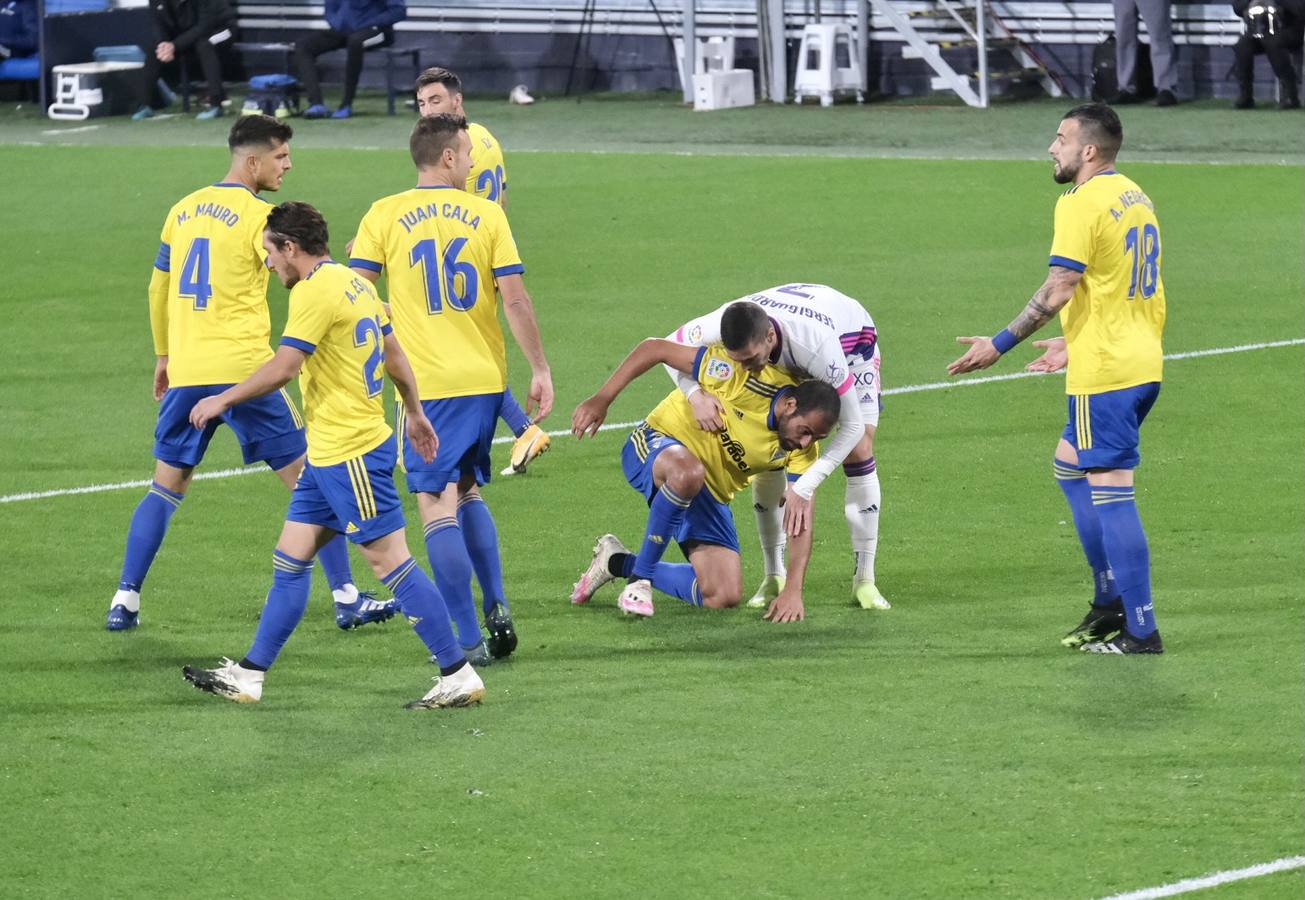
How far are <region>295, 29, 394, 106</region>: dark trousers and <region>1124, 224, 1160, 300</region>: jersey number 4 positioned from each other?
62.6ft

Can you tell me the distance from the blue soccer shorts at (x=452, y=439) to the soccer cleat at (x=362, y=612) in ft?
2.47

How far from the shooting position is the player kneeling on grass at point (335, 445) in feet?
22.0

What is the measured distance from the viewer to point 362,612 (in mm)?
7957

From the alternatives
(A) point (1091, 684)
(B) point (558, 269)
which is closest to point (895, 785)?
(A) point (1091, 684)

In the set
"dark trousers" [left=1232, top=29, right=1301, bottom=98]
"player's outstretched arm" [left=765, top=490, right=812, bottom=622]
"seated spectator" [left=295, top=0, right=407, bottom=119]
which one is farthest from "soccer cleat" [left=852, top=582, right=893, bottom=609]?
"seated spectator" [left=295, top=0, right=407, bottom=119]

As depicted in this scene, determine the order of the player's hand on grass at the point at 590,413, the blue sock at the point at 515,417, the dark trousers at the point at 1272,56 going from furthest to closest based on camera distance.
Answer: the dark trousers at the point at 1272,56
the blue sock at the point at 515,417
the player's hand on grass at the point at 590,413

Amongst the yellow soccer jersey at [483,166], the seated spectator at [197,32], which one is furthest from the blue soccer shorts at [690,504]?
the seated spectator at [197,32]

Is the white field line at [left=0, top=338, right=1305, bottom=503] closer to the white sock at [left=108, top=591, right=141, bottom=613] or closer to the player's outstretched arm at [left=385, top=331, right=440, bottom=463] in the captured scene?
the white sock at [left=108, top=591, right=141, bottom=613]

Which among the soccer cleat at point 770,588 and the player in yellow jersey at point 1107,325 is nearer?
the player in yellow jersey at point 1107,325

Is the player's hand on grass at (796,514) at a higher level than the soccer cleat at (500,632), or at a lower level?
higher

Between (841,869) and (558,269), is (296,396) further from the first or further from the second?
(841,869)

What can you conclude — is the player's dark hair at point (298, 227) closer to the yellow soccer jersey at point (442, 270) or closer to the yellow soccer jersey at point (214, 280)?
the yellow soccer jersey at point (442, 270)

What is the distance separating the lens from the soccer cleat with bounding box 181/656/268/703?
6914 millimetres

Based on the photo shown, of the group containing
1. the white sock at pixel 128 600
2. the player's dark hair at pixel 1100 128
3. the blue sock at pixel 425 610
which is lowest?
the white sock at pixel 128 600
